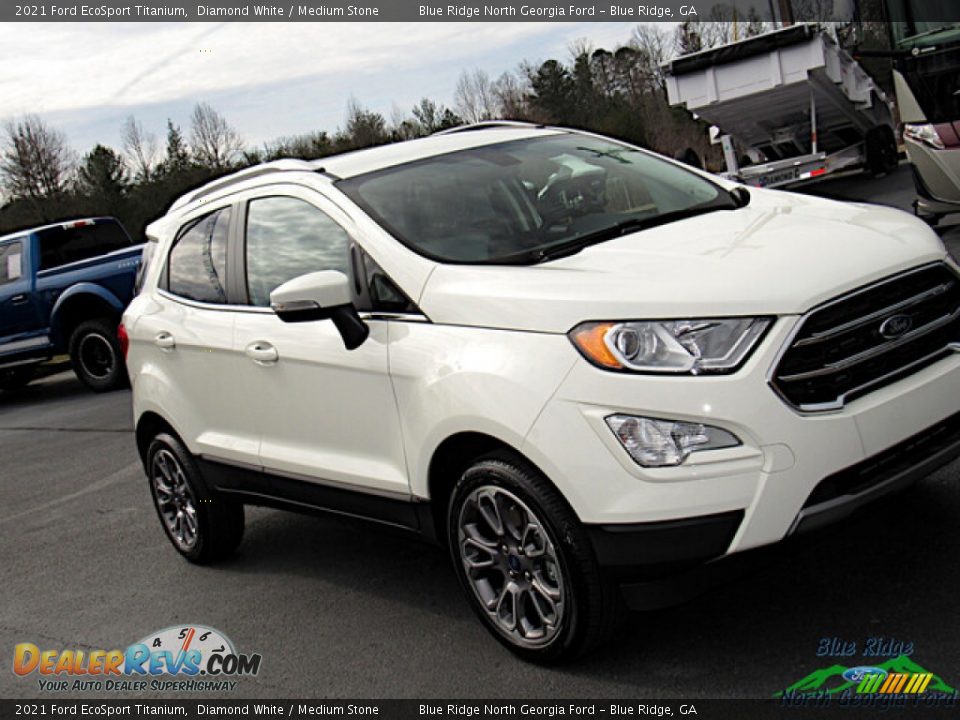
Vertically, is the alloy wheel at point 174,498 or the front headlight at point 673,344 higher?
the front headlight at point 673,344

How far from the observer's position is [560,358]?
11.7 feet

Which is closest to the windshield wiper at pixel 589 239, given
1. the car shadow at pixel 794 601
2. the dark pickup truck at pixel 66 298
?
the car shadow at pixel 794 601

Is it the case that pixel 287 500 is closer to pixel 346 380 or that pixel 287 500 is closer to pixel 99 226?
pixel 346 380

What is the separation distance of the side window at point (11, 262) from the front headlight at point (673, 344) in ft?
42.5

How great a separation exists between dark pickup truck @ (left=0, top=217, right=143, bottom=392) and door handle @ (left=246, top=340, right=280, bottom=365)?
9.60 metres

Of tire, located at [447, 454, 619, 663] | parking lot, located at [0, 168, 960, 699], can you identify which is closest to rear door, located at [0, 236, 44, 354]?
parking lot, located at [0, 168, 960, 699]

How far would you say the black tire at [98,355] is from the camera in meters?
14.1

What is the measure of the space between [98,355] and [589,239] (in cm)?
1136

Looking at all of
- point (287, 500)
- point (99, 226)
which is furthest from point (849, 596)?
point (99, 226)

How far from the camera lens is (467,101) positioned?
198ft

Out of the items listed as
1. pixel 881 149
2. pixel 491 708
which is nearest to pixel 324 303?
pixel 491 708

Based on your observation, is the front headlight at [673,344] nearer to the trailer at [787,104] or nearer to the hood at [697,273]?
the hood at [697,273]

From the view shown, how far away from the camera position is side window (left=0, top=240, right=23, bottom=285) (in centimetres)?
1488

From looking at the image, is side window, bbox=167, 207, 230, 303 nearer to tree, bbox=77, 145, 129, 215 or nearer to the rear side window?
the rear side window
